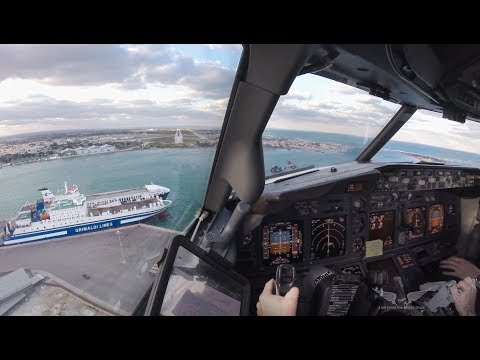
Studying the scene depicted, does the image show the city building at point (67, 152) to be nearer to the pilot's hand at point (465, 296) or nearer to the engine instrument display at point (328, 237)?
the engine instrument display at point (328, 237)

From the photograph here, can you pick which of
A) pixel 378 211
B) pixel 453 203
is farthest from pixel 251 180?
pixel 453 203

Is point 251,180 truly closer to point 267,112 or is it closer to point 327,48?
point 267,112

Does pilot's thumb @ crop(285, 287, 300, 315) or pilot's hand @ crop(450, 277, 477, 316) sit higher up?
pilot's thumb @ crop(285, 287, 300, 315)

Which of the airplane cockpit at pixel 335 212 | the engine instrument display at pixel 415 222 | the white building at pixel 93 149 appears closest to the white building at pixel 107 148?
the white building at pixel 93 149

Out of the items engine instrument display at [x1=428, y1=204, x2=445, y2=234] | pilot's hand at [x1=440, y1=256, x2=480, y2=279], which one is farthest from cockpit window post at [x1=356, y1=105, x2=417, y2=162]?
pilot's hand at [x1=440, y1=256, x2=480, y2=279]

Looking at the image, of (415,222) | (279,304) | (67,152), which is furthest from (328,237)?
(67,152)

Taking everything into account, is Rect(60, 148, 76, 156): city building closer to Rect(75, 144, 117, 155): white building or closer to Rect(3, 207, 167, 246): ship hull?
Rect(75, 144, 117, 155): white building

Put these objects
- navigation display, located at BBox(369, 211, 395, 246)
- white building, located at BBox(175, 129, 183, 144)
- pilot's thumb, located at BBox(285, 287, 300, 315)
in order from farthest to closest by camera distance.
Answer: navigation display, located at BBox(369, 211, 395, 246) → white building, located at BBox(175, 129, 183, 144) → pilot's thumb, located at BBox(285, 287, 300, 315)
